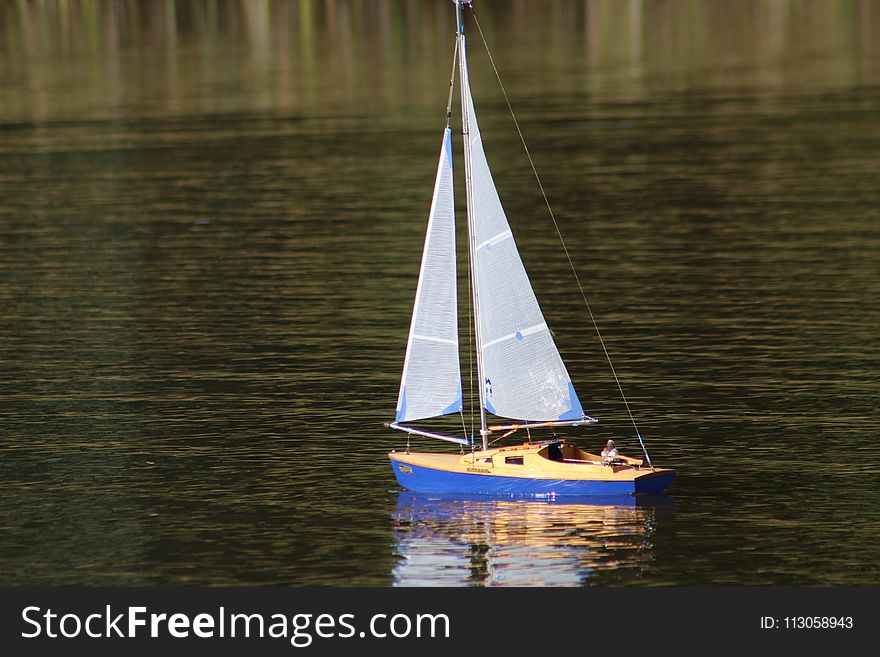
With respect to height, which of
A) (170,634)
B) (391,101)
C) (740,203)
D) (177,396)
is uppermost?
(391,101)

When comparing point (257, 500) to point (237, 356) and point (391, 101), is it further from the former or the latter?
point (391, 101)

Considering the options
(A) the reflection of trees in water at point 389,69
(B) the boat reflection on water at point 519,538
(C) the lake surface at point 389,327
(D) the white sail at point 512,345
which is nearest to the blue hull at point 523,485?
(B) the boat reflection on water at point 519,538

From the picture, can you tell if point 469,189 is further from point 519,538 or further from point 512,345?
point 519,538

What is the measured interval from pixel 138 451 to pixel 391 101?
93.4 metres

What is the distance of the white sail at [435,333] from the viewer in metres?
46.5

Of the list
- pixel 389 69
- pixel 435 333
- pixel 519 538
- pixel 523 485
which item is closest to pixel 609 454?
pixel 523 485

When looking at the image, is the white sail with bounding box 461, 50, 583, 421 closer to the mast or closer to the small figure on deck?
the mast

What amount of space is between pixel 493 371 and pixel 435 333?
195cm

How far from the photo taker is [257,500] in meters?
48.1

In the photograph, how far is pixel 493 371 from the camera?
47219 mm

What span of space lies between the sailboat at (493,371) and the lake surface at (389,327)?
86cm

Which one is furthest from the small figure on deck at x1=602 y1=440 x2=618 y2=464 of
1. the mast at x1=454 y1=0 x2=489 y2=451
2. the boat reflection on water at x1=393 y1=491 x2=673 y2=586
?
the mast at x1=454 y1=0 x2=489 y2=451

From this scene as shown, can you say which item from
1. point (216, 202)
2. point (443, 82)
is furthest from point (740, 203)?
point (443, 82)

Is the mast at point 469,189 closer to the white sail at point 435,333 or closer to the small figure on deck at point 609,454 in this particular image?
the white sail at point 435,333
